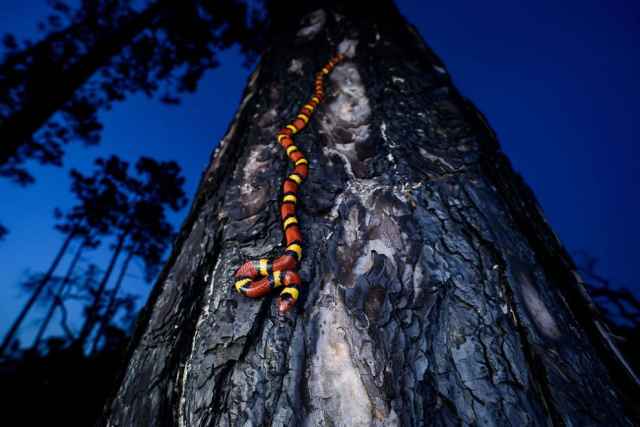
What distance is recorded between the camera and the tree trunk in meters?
0.89

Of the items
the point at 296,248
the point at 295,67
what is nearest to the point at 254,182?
the point at 296,248

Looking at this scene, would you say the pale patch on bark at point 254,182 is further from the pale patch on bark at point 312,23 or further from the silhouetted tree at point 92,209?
the silhouetted tree at point 92,209

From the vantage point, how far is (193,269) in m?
1.33

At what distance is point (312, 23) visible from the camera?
260 cm

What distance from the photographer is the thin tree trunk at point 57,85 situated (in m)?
5.38

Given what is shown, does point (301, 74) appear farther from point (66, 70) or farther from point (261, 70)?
point (66, 70)

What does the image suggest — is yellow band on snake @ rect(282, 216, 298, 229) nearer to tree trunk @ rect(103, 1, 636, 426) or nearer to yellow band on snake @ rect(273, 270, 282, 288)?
tree trunk @ rect(103, 1, 636, 426)

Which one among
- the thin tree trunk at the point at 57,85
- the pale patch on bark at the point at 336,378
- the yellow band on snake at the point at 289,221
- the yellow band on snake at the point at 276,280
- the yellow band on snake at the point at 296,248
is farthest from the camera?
the thin tree trunk at the point at 57,85

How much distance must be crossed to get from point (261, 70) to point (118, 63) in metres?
6.50

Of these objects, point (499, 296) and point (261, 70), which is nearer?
point (499, 296)

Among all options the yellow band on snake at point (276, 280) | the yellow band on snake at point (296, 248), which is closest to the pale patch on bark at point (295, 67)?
the yellow band on snake at point (296, 248)

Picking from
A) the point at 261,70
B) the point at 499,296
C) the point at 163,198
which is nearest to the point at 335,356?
the point at 499,296

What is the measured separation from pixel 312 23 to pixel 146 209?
13.3 m

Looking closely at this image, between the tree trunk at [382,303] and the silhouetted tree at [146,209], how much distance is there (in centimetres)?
1280
